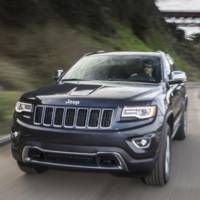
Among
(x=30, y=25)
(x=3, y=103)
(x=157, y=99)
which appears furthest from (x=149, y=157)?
(x=30, y=25)

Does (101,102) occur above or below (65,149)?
above

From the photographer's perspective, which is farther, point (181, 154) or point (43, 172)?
point (181, 154)

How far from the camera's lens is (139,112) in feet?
21.0

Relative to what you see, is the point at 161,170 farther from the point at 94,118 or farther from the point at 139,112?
the point at 94,118

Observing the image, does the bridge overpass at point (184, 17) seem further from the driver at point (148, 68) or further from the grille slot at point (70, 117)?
the grille slot at point (70, 117)

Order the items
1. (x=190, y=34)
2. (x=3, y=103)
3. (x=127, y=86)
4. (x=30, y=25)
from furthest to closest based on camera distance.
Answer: (x=190, y=34)
(x=30, y=25)
(x=3, y=103)
(x=127, y=86)

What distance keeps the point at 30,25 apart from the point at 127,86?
626 inches

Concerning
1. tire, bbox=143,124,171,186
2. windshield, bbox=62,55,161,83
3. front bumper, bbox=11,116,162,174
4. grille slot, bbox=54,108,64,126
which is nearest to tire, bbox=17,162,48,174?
front bumper, bbox=11,116,162,174

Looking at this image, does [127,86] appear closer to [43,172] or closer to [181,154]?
[43,172]

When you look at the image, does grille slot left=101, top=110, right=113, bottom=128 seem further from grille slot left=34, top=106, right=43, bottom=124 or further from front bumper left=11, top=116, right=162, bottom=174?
grille slot left=34, top=106, right=43, bottom=124

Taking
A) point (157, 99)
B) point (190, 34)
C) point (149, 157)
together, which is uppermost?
point (157, 99)

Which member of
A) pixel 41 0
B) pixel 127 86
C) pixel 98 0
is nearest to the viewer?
pixel 127 86

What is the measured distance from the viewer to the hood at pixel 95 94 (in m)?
6.44

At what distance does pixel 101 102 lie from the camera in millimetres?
6395
